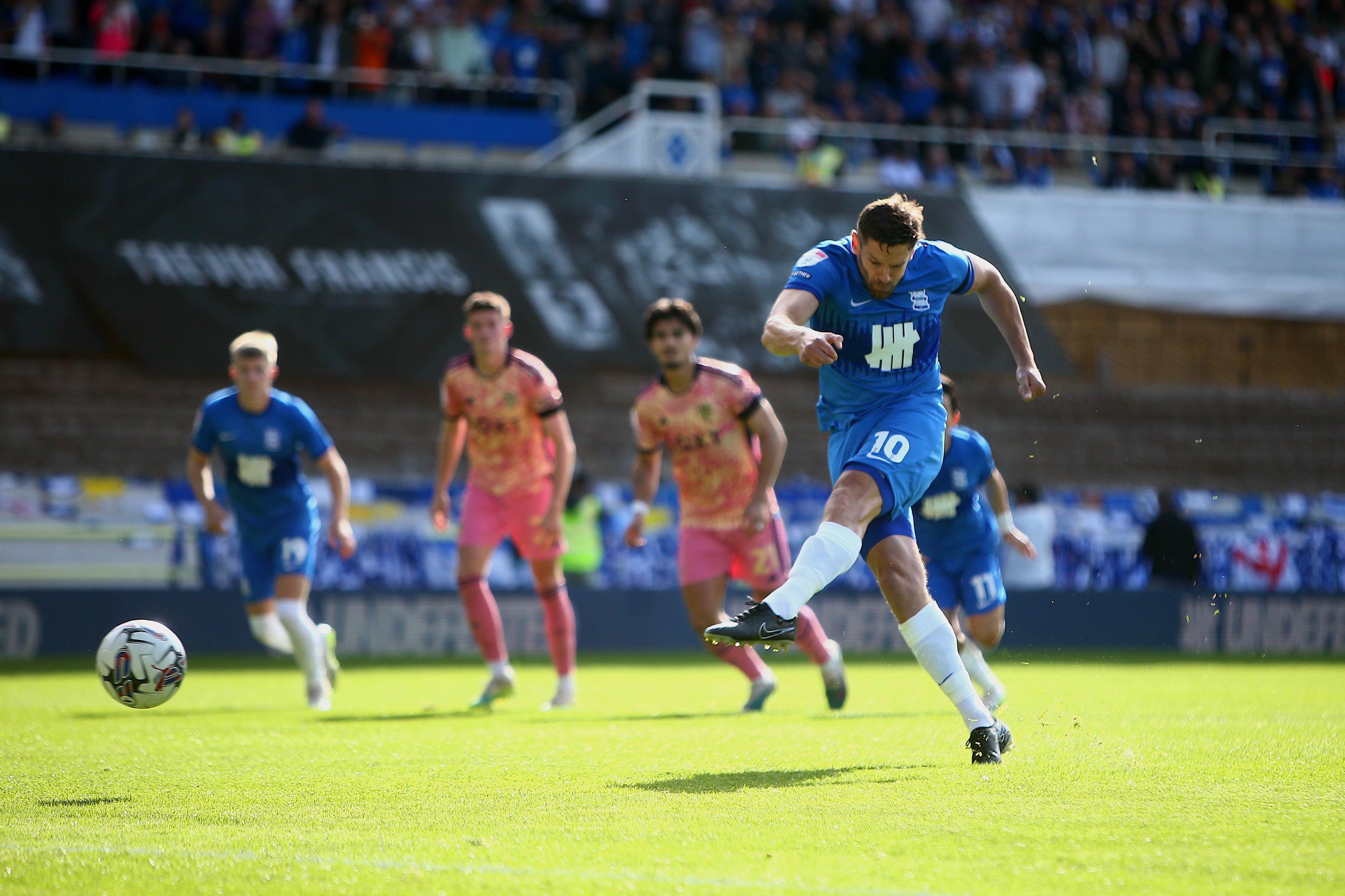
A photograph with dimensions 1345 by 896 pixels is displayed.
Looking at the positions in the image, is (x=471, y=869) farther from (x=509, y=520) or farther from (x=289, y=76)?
(x=289, y=76)

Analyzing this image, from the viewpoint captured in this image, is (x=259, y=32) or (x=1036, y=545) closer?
(x=1036, y=545)

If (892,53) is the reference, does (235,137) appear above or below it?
below

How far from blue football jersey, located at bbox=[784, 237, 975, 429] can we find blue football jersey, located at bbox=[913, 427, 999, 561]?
9.29 ft

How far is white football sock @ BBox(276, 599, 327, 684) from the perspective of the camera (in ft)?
30.1

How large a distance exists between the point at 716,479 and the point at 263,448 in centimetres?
282

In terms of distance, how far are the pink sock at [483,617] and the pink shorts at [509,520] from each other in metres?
0.27

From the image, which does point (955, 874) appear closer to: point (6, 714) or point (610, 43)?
point (6, 714)

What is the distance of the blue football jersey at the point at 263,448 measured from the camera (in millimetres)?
9297

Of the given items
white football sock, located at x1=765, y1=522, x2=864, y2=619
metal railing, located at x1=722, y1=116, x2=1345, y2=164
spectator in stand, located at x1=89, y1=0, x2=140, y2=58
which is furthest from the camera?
metal railing, located at x1=722, y1=116, x2=1345, y2=164

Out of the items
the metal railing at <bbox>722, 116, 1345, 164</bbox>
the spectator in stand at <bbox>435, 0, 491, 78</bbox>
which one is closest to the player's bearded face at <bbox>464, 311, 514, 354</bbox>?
the metal railing at <bbox>722, 116, 1345, 164</bbox>

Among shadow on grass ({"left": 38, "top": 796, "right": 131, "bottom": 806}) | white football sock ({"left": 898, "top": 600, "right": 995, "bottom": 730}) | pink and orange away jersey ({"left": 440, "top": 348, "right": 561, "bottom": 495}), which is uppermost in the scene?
pink and orange away jersey ({"left": 440, "top": 348, "right": 561, "bottom": 495})

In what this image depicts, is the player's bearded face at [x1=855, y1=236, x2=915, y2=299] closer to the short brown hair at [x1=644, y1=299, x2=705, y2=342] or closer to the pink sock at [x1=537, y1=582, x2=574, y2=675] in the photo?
the short brown hair at [x1=644, y1=299, x2=705, y2=342]

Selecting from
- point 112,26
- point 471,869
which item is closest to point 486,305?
point 471,869

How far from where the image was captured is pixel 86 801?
5.19 metres
